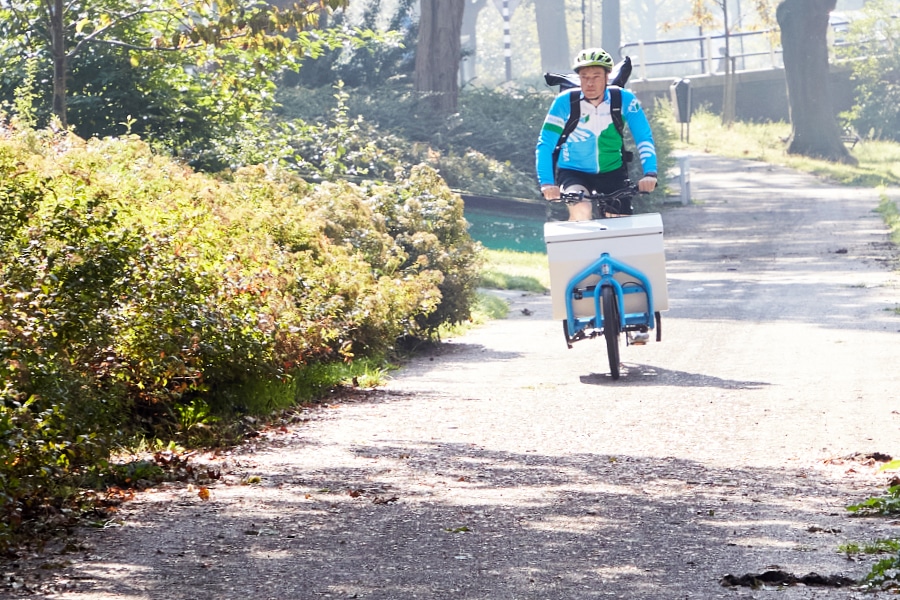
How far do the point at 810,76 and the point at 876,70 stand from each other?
8.95 m

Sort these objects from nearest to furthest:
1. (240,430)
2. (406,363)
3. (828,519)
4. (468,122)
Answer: (828,519) < (240,430) < (406,363) < (468,122)

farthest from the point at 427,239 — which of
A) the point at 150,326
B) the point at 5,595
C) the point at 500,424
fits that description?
the point at 5,595

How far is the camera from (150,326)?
7262 millimetres

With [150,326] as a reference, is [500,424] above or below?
below

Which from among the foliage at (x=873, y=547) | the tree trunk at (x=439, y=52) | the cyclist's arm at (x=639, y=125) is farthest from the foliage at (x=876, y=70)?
the foliage at (x=873, y=547)

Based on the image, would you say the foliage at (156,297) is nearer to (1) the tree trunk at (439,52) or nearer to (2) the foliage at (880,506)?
(2) the foliage at (880,506)

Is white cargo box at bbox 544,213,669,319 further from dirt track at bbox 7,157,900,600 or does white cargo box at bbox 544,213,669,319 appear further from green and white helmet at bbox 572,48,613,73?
green and white helmet at bbox 572,48,613,73

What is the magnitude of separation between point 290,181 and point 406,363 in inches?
74.9

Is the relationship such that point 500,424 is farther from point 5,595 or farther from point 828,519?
point 5,595

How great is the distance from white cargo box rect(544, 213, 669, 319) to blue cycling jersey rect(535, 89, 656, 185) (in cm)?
42

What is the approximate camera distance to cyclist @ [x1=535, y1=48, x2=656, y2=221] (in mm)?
10406

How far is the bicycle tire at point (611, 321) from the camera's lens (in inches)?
395

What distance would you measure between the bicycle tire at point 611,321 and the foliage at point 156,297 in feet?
5.47

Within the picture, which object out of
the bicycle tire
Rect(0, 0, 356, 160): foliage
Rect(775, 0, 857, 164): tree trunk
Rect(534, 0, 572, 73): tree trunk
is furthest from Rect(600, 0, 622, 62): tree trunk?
the bicycle tire
